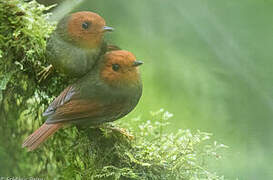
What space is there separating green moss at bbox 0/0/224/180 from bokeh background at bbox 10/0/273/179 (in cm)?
21

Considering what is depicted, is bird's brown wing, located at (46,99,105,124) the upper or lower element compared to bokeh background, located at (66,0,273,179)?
lower

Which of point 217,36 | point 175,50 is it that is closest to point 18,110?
point 175,50

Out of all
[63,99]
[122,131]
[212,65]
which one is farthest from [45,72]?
[212,65]

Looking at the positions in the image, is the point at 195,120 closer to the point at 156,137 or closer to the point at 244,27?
the point at 156,137

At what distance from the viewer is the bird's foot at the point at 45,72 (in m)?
1.92

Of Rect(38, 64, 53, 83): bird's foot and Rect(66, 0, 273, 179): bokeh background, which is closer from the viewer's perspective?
Rect(66, 0, 273, 179): bokeh background

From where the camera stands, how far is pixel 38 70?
77.3 inches

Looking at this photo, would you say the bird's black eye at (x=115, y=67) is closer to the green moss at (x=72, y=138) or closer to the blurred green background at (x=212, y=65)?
the green moss at (x=72, y=138)

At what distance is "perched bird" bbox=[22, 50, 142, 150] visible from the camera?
5.62ft

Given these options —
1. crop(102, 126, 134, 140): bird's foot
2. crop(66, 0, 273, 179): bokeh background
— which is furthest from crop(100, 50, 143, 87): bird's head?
crop(66, 0, 273, 179): bokeh background

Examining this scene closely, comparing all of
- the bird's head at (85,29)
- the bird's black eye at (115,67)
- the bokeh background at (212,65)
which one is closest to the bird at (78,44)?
the bird's head at (85,29)

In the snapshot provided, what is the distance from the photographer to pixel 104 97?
5.64 ft

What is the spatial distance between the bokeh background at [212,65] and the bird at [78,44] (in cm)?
56

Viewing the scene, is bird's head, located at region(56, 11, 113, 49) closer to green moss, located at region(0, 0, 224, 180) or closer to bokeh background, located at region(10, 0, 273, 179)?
green moss, located at region(0, 0, 224, 180)
